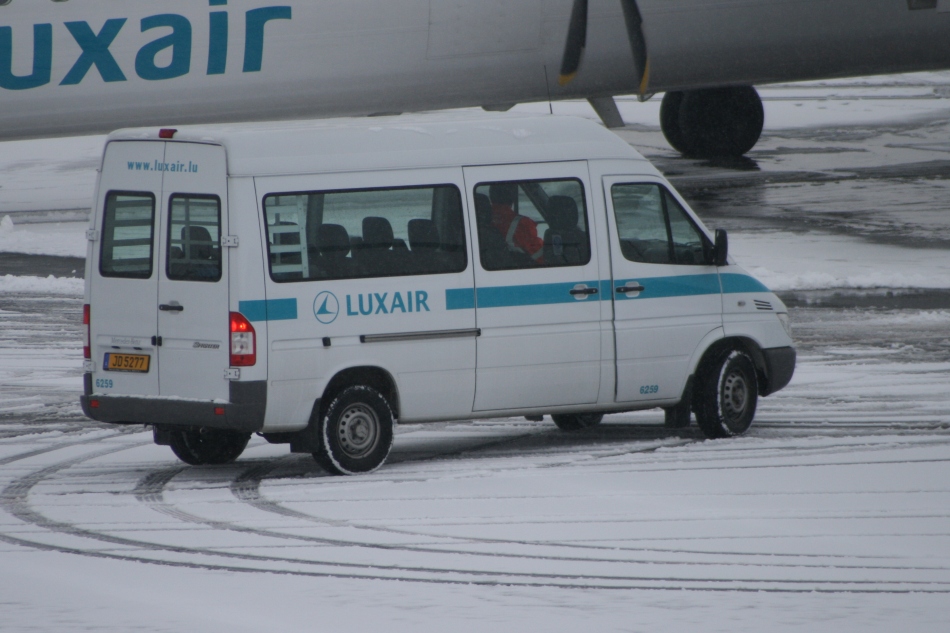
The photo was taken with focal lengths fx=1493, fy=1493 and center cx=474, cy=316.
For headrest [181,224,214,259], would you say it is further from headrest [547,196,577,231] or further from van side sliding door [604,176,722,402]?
van side sliding door [604,176,722,402]

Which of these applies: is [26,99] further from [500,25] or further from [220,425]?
[220,425]

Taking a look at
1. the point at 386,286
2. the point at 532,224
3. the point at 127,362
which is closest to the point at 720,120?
the point at 532,224

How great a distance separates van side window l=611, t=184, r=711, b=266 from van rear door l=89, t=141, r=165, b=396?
3.13m

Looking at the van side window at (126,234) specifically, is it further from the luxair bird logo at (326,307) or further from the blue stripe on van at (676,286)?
the blue stripe on van at (676,286)

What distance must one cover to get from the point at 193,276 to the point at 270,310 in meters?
0.54

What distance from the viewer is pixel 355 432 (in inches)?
371

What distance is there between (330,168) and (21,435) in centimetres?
320

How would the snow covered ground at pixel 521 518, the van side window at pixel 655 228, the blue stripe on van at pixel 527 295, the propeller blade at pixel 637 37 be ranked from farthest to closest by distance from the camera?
the propeller blade at pixel 637 37
the van side window at pixel 655 228
the blue stripe on van at pixel 527 295
the snow covered ground at pixel 521 518

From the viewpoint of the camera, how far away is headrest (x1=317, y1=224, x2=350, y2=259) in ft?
30.6

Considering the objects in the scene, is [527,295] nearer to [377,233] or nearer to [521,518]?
[377,233]

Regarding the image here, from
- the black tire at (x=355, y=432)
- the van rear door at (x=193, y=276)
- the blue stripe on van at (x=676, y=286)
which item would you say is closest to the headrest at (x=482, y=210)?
the blue stripe on van at (x=676, y=286)

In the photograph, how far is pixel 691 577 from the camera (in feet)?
21.4

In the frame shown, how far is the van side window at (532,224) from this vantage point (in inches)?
387

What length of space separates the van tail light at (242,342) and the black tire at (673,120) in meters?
20.0
